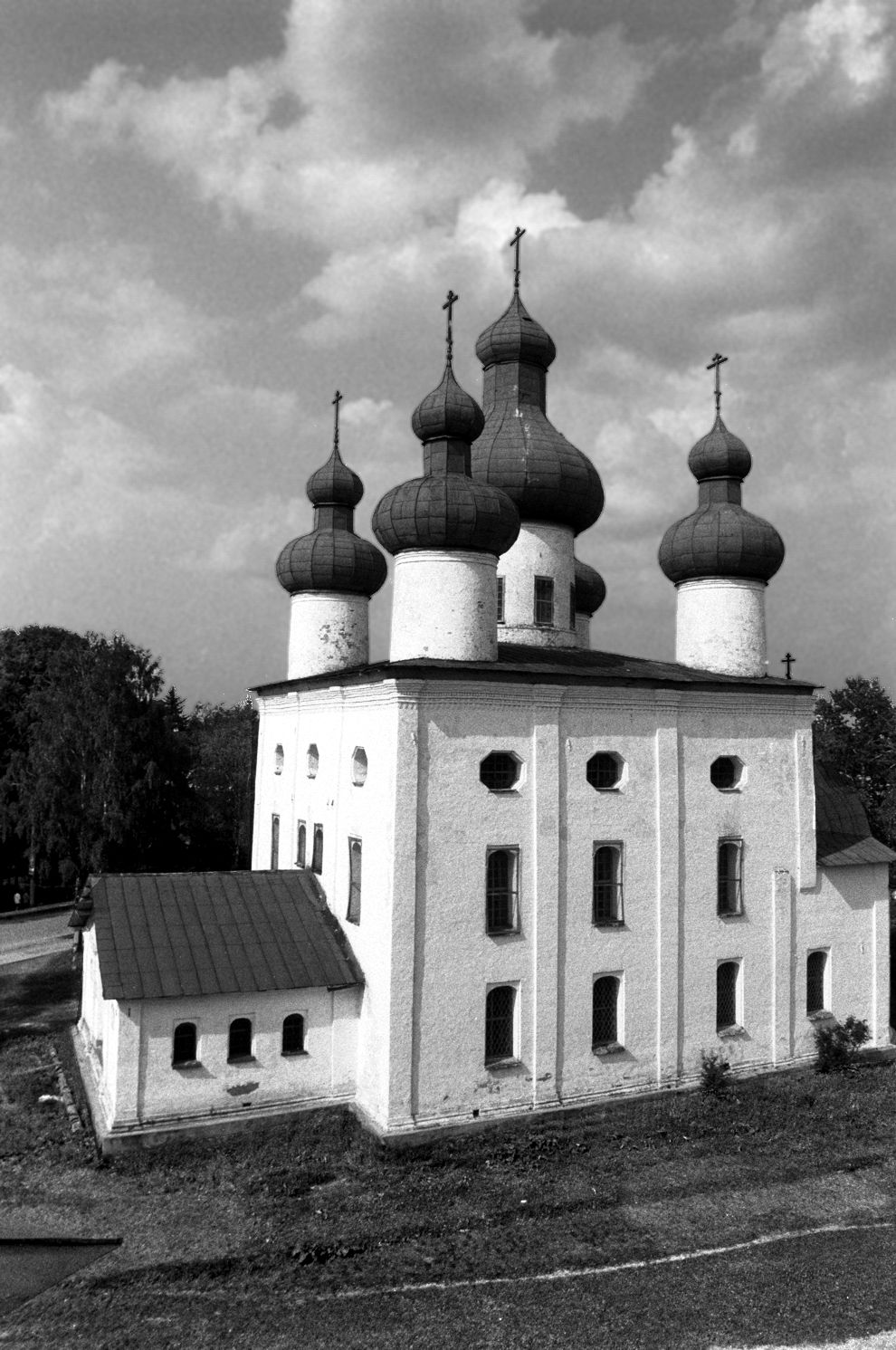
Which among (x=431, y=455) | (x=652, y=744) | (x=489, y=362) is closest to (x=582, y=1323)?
(x=652, y=744)

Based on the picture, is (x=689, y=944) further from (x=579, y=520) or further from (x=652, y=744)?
(x=579, y=520)

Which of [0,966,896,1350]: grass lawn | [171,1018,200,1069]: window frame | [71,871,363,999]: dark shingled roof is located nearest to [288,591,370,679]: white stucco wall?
[71,871,363,999]: dark shingled roof

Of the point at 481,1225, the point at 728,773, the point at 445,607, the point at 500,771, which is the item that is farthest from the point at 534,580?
the point at 481,1225

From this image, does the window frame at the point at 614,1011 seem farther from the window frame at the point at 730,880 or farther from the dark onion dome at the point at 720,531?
the dark onion dome at the point at 720,531

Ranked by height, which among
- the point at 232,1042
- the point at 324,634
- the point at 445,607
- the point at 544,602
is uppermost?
the point at 544,602

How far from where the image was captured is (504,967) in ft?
50.7

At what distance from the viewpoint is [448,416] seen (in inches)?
671

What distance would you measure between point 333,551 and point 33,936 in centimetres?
1716

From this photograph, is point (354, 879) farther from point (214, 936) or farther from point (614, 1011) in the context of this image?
point (614, 1011)

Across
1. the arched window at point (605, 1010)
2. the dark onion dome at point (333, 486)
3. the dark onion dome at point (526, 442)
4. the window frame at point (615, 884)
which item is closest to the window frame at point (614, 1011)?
the arched window at point (605, 1010)

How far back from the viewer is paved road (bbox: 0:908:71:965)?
27.4m

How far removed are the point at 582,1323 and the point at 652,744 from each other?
29.8ft

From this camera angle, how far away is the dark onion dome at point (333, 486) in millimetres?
21766

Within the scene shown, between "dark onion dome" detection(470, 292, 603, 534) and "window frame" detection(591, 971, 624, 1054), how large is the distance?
894cm
